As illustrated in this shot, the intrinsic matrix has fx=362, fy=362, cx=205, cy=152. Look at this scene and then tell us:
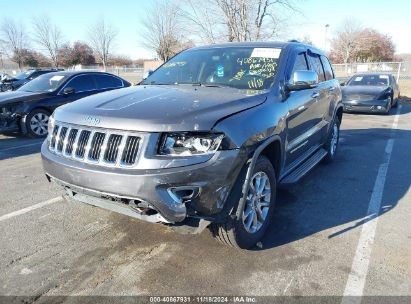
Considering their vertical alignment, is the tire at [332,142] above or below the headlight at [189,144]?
below

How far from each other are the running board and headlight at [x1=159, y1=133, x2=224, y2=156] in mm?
1503

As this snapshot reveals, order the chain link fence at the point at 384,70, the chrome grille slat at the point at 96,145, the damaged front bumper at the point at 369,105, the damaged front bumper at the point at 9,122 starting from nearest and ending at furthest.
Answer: the chrome grille slat at the point at 96,145 → the damaged front bumper at the point at 9,122 → the damaged front bumper at the point at 369,105 → the chain link fence at the point at 384,70

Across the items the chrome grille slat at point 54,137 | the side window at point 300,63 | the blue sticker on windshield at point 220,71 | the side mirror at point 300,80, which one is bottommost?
the chrome grille slat at point 54,137

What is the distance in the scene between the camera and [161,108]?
296 cm

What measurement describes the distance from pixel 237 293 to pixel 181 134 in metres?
1.30

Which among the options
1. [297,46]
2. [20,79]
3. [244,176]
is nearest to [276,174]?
[244,176]

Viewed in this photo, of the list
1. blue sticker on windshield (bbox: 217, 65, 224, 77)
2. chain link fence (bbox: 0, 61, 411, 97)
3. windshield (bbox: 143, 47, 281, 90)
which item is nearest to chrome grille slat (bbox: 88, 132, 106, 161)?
windshield (bbox: 143, 47, 281, 90)

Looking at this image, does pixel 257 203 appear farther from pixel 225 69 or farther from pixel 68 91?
pixel 68 91

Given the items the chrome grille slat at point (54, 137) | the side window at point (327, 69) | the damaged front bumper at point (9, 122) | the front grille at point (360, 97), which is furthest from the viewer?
the front grille at point (360, 97)

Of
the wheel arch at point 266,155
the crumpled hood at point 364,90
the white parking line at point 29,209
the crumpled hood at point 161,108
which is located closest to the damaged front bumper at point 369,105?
the crumpled hood at point 364,90

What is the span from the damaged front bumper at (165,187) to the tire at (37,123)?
6685 mm

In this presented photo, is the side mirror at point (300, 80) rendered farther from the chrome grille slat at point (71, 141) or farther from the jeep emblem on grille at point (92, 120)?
the chrome grille slat at point (71, 141)

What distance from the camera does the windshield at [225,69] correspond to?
12.7ft

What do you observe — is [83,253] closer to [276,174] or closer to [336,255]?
[276,174]
